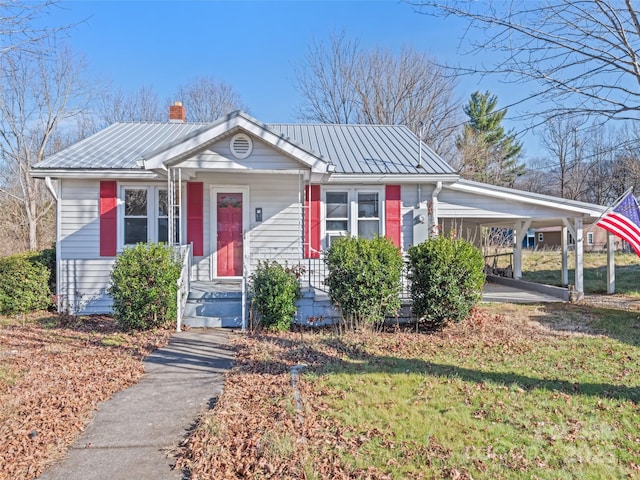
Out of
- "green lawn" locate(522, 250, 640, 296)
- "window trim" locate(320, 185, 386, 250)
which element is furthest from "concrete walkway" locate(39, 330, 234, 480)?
"green lawn" locate(522, 250, 640, 296)

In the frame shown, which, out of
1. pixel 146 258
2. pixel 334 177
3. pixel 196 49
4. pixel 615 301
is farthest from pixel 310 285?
pixel 196 49

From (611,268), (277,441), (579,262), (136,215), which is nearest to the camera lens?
(277,441)

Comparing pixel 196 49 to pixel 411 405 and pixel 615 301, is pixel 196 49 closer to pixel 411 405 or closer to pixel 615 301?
pixel 411 405

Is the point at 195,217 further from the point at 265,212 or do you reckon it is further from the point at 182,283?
the point at 182,283

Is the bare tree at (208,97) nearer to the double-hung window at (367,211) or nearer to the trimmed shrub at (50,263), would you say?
the trimmed shrub at (50,263)

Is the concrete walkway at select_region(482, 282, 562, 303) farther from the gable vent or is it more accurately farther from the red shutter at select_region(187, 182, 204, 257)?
the red shutter at select_region(187, 182, 204, 257)

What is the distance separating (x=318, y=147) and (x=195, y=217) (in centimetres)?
397

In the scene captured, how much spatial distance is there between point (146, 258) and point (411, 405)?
5.64 m

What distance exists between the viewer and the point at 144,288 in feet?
24.9

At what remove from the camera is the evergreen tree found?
26.8 m

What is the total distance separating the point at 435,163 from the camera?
10.2m

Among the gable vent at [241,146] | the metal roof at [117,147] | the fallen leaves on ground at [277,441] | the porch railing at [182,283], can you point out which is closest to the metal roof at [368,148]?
the gable vent at [241,146]

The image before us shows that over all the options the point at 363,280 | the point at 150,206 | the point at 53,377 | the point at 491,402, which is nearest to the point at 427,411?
the point at 491,402

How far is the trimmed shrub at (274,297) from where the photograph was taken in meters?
7.73
